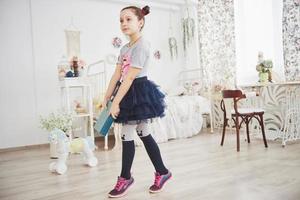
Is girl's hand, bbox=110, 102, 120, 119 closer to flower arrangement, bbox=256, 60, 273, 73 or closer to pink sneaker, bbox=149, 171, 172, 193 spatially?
pink sneaker, bbox=149, 171, 172, 193

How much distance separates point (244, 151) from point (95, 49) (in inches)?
102

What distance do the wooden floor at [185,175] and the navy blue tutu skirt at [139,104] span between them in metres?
0.47

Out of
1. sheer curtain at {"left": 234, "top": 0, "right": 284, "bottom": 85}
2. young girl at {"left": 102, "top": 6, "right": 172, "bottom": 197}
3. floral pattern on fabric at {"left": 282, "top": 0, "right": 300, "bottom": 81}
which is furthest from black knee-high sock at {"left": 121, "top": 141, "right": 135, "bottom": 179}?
sheer curtain at {"left": 234, "top": 0, "right": 284, "bottom": 85}

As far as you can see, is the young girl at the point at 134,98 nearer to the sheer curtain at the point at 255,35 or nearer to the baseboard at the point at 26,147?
the baseboard at the point at 26,147

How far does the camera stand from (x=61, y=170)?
2520mm

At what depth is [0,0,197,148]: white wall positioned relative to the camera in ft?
12.6

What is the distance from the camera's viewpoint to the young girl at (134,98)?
5.79 feet

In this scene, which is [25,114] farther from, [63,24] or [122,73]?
[122,73]

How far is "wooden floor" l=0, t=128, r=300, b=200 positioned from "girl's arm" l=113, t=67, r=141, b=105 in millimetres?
586

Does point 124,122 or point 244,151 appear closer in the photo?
point 124,122

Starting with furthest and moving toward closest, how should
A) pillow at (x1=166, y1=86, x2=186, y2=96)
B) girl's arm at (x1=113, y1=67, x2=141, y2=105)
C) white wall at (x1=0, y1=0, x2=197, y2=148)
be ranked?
1. pillow at (x1=166, y1=86, x2=186, y2=96)
2. white wall at (x1=0, y1=0, x2=197, y2=148)
3. girl's arm at (x1=113, y1=67, x2=141, y2=105)

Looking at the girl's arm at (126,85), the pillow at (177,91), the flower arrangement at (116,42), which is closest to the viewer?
the girl's arm at (126,85)

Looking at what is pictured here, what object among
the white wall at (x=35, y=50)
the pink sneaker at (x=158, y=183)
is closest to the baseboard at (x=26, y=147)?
the white wall at (x=35, y=50)

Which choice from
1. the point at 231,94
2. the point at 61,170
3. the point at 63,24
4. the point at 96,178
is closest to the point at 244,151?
the point at 231,94
